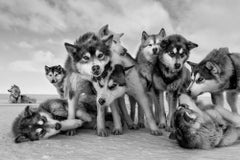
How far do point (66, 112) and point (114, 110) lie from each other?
85 cm

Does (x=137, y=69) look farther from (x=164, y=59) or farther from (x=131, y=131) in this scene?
(x=131, y=131)

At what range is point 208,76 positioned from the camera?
14.4ft

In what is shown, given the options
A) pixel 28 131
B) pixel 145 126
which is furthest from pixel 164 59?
pixel 28 131

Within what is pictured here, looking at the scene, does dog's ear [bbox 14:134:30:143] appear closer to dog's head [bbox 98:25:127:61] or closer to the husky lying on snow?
the husky lying on snow

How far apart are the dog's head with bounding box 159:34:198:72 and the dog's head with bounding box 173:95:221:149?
1419mm

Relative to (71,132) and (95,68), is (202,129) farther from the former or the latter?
(71,132)

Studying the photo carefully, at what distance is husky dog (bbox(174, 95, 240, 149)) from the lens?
352 cm

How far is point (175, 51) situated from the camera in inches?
195

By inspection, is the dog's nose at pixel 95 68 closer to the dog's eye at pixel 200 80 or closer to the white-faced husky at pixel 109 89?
the white-faced husky at pixel 109 89

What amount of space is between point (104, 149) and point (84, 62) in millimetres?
1446

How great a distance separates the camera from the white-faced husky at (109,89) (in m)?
4.30

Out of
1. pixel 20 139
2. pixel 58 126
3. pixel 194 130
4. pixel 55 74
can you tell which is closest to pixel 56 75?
pixel 55 74

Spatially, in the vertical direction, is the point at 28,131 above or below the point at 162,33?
below

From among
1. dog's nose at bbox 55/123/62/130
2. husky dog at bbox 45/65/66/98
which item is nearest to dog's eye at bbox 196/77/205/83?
dog's nose at bbox 55/123/62/130
